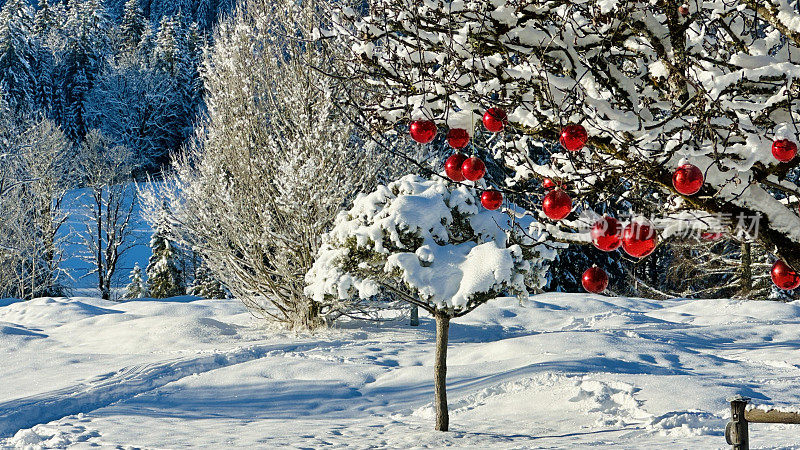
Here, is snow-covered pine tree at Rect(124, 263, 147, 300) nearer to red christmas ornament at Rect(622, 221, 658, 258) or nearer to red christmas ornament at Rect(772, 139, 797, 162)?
red christmas ornament at Rect(622, 221, 658, 258)

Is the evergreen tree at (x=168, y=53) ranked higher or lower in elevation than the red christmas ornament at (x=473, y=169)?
higher

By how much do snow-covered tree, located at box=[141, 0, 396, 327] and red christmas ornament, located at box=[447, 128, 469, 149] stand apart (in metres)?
9.25

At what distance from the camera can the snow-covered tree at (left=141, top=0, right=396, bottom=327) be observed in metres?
12.0

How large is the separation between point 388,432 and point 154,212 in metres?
9.38

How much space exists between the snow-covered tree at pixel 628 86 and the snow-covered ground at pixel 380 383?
424 centimetres

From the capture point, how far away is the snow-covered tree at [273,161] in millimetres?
11977

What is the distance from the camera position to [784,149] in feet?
6.79

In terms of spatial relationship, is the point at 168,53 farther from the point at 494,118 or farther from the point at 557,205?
the point at 557,205

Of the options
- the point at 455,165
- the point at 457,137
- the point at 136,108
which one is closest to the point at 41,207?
the point at 136,108

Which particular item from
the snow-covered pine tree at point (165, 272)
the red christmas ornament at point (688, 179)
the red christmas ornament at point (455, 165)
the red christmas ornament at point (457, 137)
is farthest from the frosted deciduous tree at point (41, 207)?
the red christmas ornament at point (688, 179)

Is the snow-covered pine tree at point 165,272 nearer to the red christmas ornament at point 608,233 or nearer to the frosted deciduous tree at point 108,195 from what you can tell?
the frosted deciduous tree at point 108,195

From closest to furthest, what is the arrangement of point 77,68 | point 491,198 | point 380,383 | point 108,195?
point 491,198 < point 380,383 < point 108,195 < point 77,68

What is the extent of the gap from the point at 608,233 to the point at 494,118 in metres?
0.63

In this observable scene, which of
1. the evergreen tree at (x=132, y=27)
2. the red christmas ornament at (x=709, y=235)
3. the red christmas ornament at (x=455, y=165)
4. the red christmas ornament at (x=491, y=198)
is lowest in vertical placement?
the red christmas ornament at (x=709, y=235)
